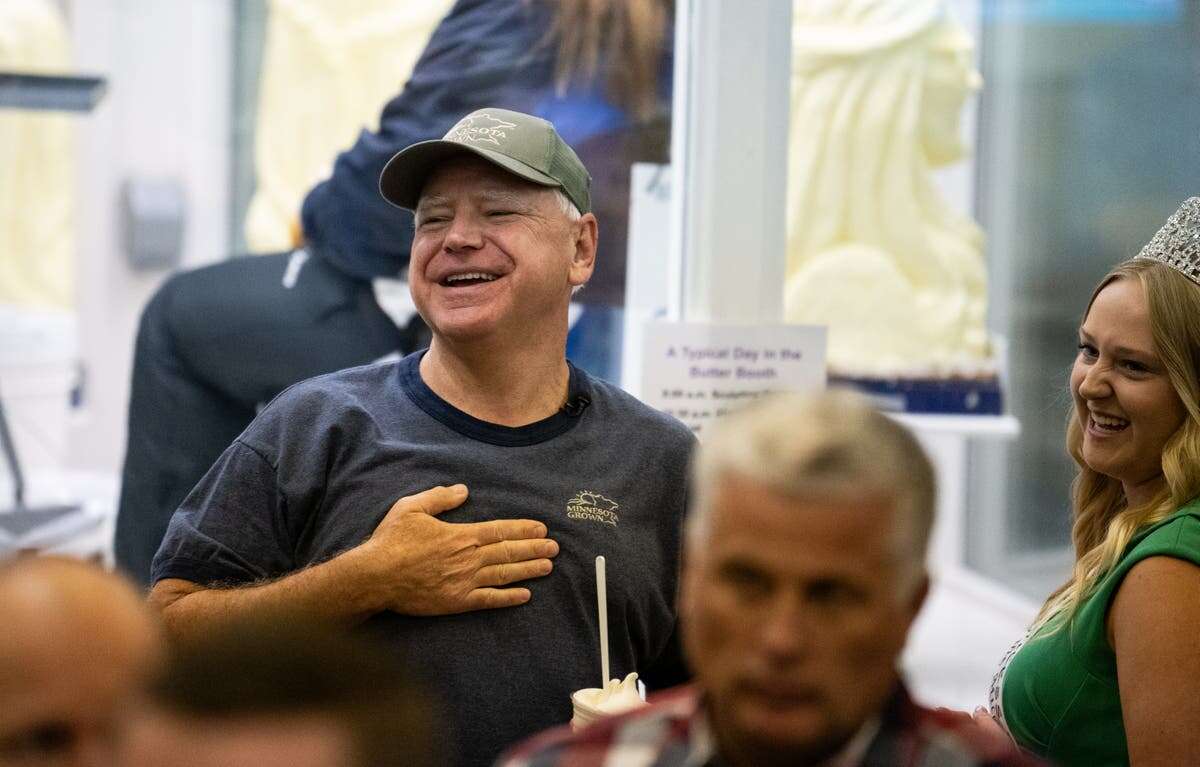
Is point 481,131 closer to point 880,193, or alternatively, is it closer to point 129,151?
point 880,193

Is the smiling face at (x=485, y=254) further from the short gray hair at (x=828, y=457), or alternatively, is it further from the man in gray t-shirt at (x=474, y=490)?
the short gray hair at (x=828, y=457)

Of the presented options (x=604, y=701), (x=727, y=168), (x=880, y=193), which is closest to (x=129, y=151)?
(x=880, y=193)

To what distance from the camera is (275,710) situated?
688 millimetres

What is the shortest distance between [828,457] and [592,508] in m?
1.07

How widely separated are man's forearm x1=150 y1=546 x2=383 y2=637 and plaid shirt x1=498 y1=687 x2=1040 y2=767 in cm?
78

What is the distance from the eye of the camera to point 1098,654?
1771mm

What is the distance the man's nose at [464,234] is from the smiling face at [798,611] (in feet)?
3.64

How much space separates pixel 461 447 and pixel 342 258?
53.1 inches

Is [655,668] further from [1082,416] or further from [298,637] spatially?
[298,637]

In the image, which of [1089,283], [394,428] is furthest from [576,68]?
[1089,283]

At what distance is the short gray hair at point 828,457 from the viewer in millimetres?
847

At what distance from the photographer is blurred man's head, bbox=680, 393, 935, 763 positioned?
2.78ft

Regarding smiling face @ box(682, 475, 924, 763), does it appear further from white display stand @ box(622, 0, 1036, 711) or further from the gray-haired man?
white display stand @ box(622, 0, 1036, 711)

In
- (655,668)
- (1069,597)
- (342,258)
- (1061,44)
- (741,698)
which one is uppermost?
(1061,44)
